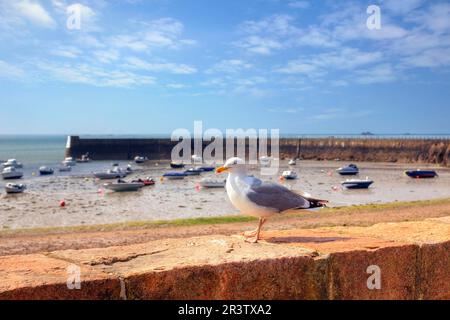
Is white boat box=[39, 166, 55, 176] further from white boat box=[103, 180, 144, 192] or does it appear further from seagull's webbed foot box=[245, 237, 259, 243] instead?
seagull's webbed foot box=[245, 237, 259, 243]

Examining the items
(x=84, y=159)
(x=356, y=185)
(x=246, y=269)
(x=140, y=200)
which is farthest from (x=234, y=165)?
(x=84, y=159)

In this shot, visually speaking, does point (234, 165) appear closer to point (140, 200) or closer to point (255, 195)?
point (255, 195)

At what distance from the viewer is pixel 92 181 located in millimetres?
48625

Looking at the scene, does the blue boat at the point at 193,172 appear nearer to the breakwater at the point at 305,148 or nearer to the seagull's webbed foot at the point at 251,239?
the breakwater at the point at 305,148

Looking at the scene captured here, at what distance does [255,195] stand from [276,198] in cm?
22

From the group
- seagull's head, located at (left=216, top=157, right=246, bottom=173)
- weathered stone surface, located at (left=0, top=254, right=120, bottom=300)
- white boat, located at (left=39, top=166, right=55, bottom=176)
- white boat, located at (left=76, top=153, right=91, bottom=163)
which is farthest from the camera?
white boat, located at (left=76, top=153, right=91, bottom=163)

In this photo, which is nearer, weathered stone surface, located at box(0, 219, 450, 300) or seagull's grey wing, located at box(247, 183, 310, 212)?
weathered stone surface, located at box(0, 219, 450, 300)

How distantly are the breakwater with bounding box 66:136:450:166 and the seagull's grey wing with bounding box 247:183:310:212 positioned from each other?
8100 centimetres

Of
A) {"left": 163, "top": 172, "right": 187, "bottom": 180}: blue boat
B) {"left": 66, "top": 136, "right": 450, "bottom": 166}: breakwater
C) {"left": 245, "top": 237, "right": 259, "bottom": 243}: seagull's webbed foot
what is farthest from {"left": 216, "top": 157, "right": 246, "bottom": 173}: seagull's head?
{"left": 66, "top": 136, "right": 450, "bottom": 166}: breakwater

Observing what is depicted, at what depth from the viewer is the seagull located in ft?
13.2

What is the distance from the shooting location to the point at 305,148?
296 ft

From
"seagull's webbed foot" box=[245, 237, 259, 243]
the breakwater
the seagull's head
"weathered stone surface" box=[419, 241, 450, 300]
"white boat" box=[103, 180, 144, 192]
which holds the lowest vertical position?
"white boat" box=[103, 180, 144, 192]
